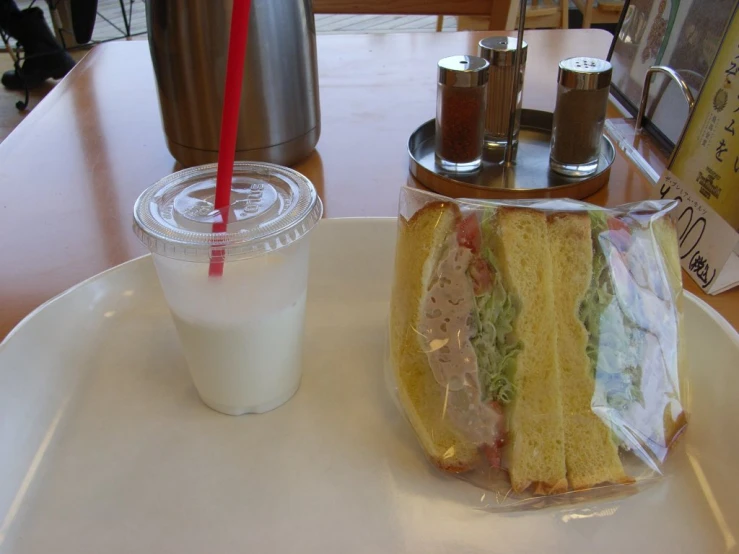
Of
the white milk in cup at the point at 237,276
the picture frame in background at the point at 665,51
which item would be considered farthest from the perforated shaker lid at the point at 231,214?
the picture frame in background at the point at 665,51

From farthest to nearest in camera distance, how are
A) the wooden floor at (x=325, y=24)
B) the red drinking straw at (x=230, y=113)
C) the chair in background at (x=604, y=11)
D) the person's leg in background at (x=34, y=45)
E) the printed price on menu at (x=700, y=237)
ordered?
the wooden floor at (x=325, y=24) → the chair in background at (x=604, y=11) → the person's leg in background at (x=34, y=45) → the printed price on menu at (x=700, y=237) → the red drinking straw at (x=230, y=113)

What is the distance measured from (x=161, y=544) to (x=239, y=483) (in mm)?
96

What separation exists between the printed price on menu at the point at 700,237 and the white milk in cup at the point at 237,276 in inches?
23.5

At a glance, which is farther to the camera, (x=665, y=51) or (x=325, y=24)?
(x=325, y=24)

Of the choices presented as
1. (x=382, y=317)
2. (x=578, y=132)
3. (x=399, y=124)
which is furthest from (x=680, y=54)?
(x=382, y=317)

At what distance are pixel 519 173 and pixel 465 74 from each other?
0.23m

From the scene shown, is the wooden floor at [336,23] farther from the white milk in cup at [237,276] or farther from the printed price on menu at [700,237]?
the white milk in cup at [237,276]

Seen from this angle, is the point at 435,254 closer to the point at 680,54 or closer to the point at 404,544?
the point at 404,544

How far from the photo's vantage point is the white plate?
0.61m

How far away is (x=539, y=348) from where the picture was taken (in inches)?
27.2

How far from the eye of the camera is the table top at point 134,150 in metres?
1.02

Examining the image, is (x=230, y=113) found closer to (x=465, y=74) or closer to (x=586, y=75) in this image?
(x=465, y=74)

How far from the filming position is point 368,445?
0.71 metres

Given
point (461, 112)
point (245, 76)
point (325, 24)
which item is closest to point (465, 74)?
point (461, 112)
